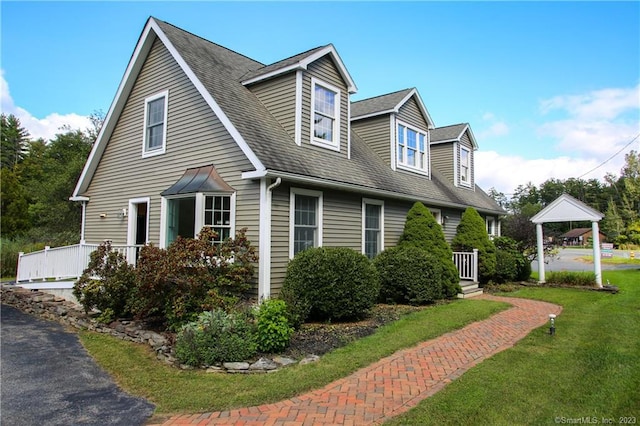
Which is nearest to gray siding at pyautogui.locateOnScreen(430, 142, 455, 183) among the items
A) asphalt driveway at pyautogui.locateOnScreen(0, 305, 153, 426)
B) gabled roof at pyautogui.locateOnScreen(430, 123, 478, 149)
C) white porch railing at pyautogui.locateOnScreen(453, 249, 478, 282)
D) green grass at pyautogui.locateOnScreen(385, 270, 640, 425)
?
gabled roof at pyautogui.locateOnScreen(430, 123, 478, 149)

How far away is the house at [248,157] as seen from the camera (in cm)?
893

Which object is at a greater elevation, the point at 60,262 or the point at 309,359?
the point at 60,262

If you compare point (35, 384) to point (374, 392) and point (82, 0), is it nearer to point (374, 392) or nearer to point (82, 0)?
point (374, 392)

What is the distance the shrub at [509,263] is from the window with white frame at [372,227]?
582 centimetres

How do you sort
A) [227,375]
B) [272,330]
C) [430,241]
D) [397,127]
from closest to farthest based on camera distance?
[227,375], [272,330], [430,241], [397,127]

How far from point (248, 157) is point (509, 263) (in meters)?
11.7

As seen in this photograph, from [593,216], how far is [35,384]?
16.6m

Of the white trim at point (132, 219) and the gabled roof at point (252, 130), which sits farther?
the white trim at point (132, 219)

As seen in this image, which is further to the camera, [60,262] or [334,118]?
[334,118]

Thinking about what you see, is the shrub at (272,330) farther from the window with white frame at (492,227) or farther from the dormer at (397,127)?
the window with white frame at (492,227)

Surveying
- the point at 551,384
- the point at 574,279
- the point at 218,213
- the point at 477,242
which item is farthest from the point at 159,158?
the point at 574,279

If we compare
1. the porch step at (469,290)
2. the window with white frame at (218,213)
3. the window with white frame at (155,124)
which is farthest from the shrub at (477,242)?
the window with white frame at (155,124)

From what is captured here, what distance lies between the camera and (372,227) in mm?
11891

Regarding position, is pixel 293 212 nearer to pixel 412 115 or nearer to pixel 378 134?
pixel 378 134
